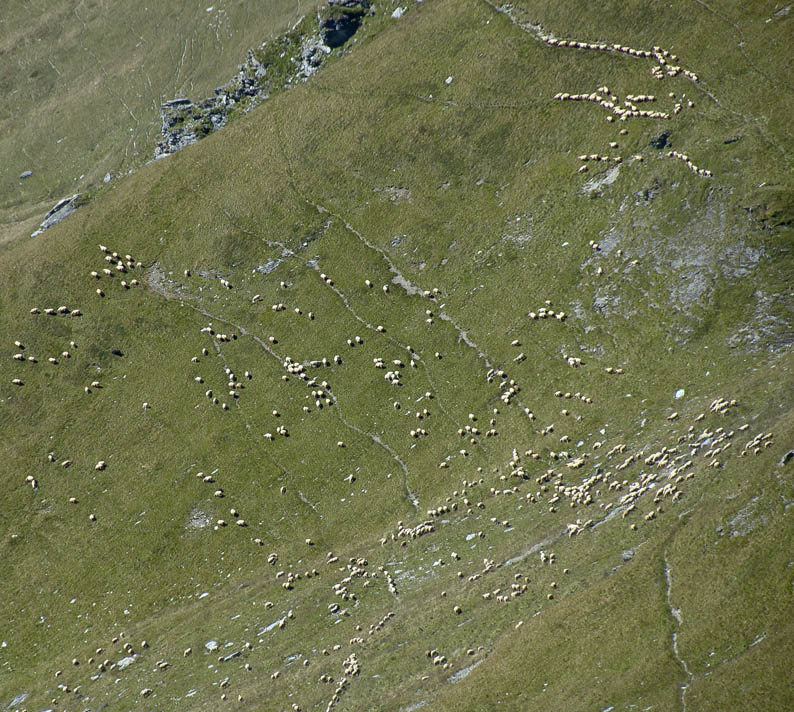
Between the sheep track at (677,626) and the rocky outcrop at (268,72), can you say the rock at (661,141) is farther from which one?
the rocky outcrop at (268,72)

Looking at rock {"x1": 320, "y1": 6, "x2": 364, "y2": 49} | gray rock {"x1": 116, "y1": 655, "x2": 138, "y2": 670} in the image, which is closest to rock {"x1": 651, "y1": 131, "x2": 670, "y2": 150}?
rock {"x1": 320, "y1": 6, "x2": 364, "y2": 49}

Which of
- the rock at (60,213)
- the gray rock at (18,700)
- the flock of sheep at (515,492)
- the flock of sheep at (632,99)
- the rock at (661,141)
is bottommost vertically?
the flock of sheep at (515,492)

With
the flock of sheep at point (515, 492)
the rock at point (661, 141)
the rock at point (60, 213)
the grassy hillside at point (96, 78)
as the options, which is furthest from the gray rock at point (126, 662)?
the rock at point (661, 141)

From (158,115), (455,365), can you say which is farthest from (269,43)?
(455,365)

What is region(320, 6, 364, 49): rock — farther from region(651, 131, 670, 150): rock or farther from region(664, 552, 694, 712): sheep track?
region(664, 552, 694, 712): sheep track

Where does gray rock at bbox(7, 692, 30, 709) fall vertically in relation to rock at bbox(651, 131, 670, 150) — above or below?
below

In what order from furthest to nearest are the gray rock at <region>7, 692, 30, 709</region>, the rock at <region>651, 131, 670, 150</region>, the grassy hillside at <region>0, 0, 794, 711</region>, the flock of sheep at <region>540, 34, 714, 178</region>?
the flock of sheep at <region>540, 34, 714, 178</region>, the rock at <region>651, 131, 670, 150</region>, the gray rock at <region>7, 692, 30, 709</region>, the grassy hillside at <region>0, 0, 794, 711</region>

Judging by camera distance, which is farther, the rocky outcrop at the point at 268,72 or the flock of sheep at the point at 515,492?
the rocky outcrop at the point at 268,72
